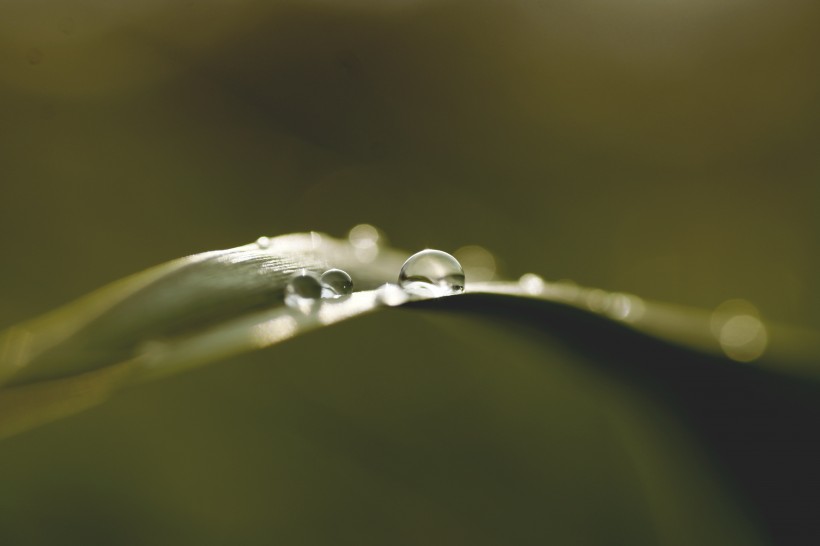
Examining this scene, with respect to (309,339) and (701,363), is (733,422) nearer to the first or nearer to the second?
(701,363)

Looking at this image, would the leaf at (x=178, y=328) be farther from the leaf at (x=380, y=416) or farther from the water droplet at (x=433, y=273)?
the water droplet at (x=433, y=273)

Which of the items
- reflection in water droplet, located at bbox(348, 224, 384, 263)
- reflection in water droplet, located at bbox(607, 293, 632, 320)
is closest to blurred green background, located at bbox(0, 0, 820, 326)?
reflection in water droplet, located at bbox(348, 224, 384, 263)

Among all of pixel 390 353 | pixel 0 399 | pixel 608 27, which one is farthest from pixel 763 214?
pixel 0 399

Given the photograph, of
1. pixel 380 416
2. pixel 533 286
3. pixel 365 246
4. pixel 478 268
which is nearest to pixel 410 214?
pixel 380 416

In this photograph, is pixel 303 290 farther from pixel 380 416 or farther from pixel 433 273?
pixel 380 416

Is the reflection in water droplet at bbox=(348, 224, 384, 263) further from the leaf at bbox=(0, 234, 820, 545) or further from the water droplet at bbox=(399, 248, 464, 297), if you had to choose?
the water droplet at bbox=(399, 248, 464, 297)

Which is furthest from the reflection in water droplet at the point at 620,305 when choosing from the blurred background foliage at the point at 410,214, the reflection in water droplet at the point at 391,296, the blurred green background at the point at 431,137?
the blurred green background at the point at 431,137
